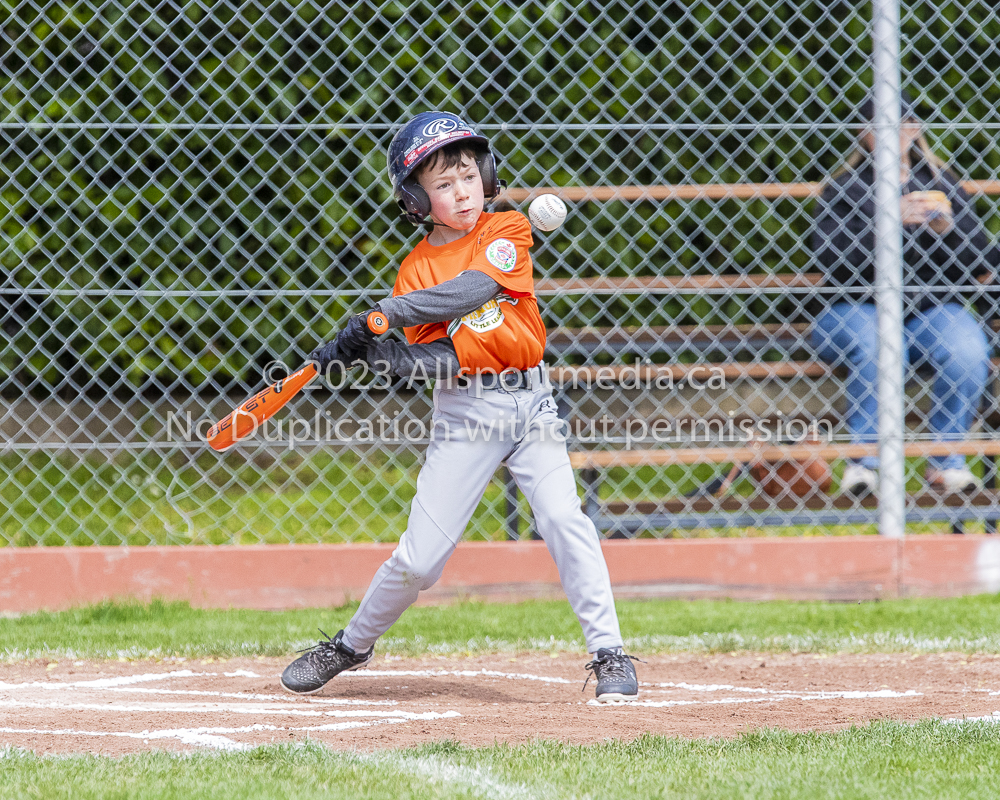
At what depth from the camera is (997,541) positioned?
15.6ft

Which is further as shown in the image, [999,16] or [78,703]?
[999,16]

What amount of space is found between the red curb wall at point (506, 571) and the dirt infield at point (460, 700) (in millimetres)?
727

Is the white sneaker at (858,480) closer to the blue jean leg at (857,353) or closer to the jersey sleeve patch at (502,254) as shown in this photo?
the blue jean leg at (857,353)

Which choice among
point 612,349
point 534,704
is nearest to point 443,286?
point 534,704

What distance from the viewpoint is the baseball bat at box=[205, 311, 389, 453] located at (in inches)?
127

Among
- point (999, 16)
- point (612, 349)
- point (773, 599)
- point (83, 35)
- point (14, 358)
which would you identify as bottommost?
point (773, 599)

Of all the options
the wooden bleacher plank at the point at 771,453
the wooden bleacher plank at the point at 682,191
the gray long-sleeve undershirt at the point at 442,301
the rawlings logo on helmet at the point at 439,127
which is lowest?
the wooden bleacher plank at the point at 771,453

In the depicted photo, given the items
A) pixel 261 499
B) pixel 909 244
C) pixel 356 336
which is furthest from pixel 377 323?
pixel 261 499

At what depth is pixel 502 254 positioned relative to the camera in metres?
3.21

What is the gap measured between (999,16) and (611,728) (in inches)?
170

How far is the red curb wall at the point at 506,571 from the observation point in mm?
4629

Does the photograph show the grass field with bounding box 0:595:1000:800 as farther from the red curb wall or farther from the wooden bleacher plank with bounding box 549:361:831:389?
the wooden bleacher plank with bounding box 549:361:831:389

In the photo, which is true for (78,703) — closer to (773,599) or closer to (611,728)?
(611,728)

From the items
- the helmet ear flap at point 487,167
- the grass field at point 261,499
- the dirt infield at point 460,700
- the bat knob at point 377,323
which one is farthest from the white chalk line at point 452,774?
the grass field at point 261,499
